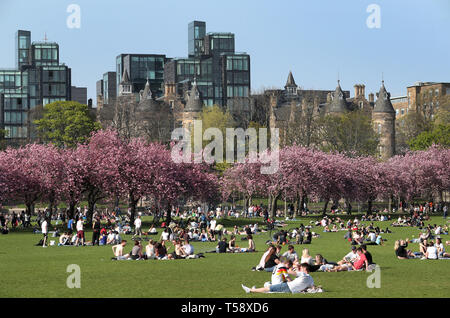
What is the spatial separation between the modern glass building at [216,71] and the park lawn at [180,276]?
417 feet

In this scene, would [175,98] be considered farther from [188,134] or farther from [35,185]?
[35,185]

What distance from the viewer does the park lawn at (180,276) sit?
27547 millimetres

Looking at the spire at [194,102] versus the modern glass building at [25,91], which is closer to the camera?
the spire at [194,102]

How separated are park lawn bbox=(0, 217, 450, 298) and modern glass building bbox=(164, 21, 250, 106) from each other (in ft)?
417

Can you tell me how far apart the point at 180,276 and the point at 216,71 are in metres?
152

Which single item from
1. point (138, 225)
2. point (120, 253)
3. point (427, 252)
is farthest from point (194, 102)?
point (427, 252)

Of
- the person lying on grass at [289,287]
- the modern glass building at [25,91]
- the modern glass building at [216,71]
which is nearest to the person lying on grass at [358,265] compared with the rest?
the person lying on grass at [289,287]

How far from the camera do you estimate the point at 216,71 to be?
7205 inches

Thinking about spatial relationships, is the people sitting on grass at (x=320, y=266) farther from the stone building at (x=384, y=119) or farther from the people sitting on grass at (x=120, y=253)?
the stone building at (x=384, y=119)

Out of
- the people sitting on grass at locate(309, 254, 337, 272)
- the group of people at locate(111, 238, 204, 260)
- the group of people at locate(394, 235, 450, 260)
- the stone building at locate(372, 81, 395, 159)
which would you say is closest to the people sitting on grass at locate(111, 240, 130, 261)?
the group of people at locate(111, 238, 204, 260)

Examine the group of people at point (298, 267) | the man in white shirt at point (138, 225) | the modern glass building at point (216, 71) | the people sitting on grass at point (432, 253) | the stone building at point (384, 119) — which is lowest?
the man in white shirt at point (138, 225)

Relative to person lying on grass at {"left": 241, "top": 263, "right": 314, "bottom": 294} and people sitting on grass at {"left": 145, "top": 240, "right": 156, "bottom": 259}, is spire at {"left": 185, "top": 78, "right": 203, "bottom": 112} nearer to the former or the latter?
people sitting on grass at {"left": 145, "top": 240, "right": 156, "bottom": 259}

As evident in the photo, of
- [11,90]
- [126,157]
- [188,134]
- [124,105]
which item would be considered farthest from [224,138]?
[11,90]
